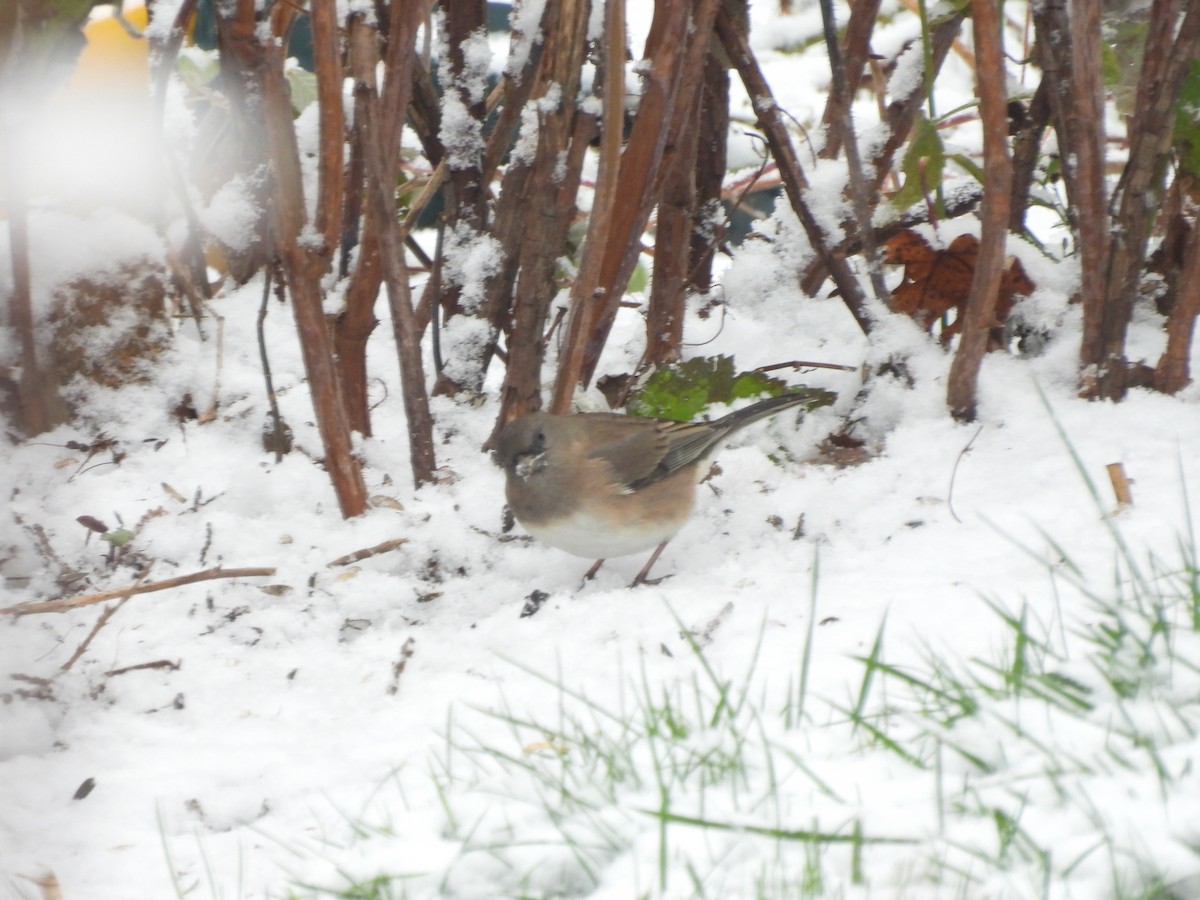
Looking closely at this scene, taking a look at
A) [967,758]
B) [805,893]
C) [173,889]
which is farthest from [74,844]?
[967,758]

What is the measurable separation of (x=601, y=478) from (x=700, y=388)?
405mm

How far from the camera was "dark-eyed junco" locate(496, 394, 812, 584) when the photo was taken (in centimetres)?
254

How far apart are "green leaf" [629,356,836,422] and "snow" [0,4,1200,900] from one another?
0.12 metres

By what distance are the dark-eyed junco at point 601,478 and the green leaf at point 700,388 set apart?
0.09m

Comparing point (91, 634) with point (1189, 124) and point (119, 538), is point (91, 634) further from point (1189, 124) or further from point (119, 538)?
point (1189, 124)

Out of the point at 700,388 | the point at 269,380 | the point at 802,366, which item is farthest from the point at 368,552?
the point at 802,366

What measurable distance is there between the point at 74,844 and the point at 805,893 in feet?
3.66

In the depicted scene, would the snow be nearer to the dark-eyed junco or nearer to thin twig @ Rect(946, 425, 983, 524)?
thin twig @ Rect(946, 425, 983, 524)

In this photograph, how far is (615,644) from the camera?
2.23m

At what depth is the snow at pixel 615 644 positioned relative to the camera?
1439mm

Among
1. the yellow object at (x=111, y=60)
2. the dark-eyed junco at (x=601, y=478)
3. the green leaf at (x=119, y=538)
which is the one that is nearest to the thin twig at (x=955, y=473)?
the dark-eyed junco at (x=601, y=478)

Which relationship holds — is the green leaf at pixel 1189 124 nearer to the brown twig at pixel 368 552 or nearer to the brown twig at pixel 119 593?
the brown twig at pixel 368 552

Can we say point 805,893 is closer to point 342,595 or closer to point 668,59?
point 342,595

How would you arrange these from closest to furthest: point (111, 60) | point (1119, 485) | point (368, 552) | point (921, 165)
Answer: point (1119, 485)
point (368, 552)
point (921, 165)
point (111, 60)
